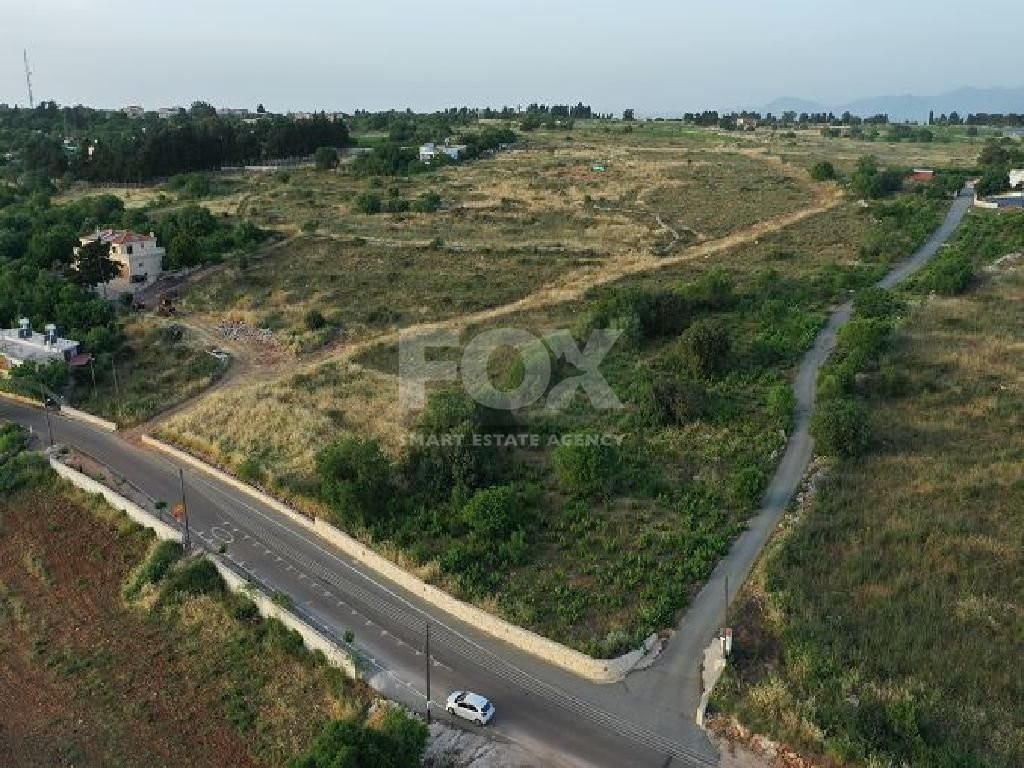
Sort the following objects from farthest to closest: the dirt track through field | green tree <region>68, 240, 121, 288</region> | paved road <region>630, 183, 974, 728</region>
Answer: green tree <region>68, 240, 121, 288</region>, the dirt track through field, paved road <region>630, 183, 974, 728</region>

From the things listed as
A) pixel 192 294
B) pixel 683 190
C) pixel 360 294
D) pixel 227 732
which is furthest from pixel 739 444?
pixel 683 190

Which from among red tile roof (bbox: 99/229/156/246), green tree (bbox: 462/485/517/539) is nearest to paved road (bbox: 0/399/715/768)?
green tree (bbox: 462/485/517/539)

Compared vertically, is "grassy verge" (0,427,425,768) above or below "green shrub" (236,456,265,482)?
below

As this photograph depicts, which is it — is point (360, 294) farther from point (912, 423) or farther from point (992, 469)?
point (992, 469)

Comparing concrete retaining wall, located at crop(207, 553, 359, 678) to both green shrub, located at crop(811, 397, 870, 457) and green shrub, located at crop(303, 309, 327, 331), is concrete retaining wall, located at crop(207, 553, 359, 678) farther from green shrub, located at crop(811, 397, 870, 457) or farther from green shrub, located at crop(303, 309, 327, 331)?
green shrub, located at crop(303, 309, 327, 331)

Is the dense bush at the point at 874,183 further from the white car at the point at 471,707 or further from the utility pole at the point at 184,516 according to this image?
the white car at the point at 471,707

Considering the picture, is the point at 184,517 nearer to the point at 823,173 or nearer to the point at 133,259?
the point at 133,259
